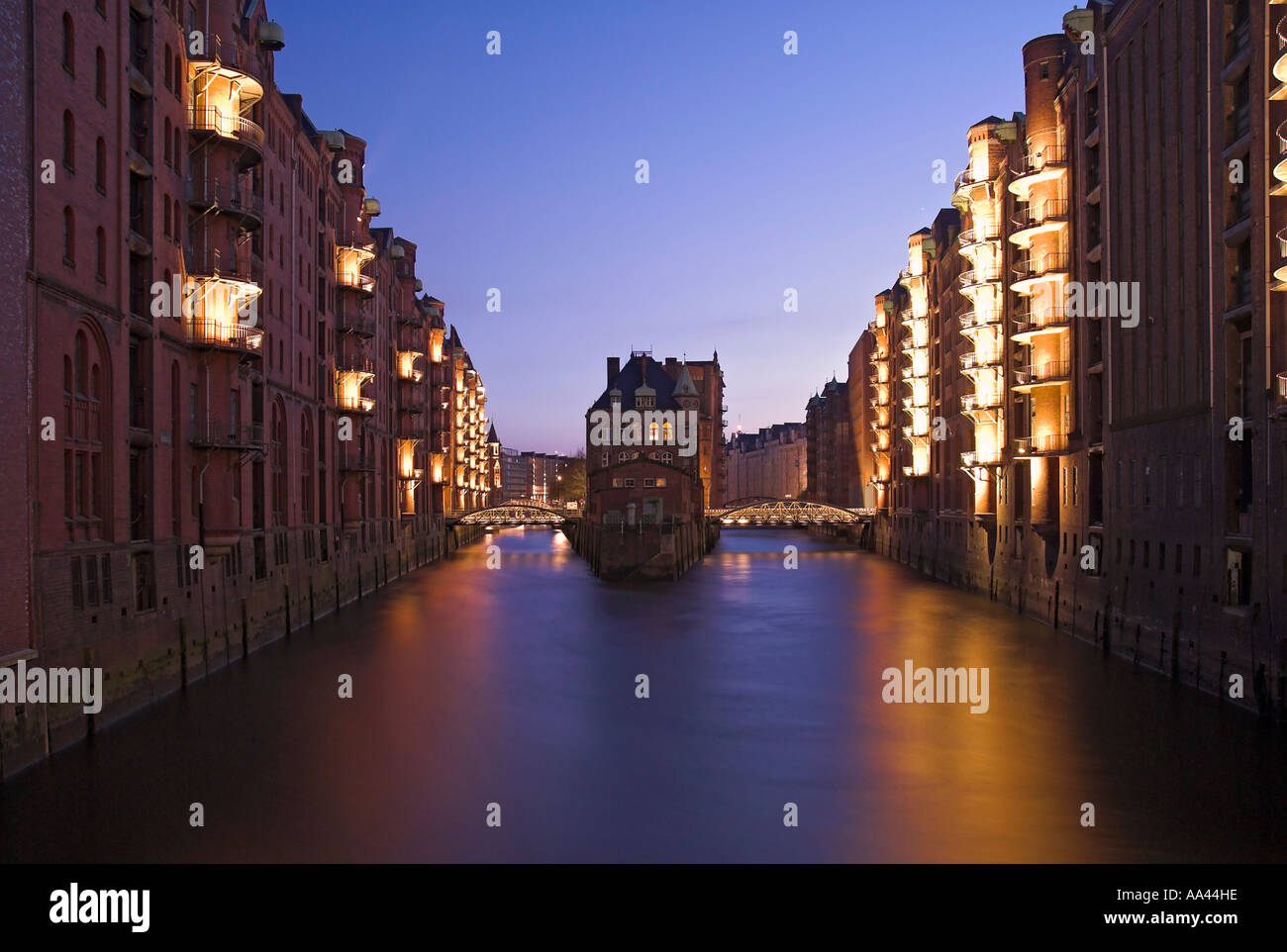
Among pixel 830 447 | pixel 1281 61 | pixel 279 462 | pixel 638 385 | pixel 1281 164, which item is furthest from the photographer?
pixel 830 447

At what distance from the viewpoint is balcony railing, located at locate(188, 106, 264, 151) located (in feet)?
91.3

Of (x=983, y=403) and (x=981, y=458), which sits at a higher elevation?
(x=983, y=403)

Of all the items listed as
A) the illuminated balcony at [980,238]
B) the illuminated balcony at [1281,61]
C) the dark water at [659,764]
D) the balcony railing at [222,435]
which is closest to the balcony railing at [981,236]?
the illuminated balcony at [980,238]

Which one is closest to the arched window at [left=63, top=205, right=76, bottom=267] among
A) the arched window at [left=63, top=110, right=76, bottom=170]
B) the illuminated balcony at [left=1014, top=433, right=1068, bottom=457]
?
the arched window at [left=63, top=110, right=76, bottom=170]

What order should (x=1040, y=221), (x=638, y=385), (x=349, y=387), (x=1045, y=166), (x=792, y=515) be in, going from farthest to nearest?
(x=792, y=515), (x=638, y=385), (x=349, y=387), (x=1040, y=221), (x=1045, y=166)

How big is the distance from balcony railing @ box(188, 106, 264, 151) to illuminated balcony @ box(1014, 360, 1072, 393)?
85.7 feet

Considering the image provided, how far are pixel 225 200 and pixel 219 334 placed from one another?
3628mm

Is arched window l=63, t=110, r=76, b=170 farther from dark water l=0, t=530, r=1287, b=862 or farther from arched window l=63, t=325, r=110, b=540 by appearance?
dark water l=0, t=530, r=1287, b=862

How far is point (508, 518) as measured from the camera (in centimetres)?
9700

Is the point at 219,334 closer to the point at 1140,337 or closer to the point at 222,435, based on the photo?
the point at 222,435

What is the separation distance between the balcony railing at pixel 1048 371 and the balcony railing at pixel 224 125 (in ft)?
85.9

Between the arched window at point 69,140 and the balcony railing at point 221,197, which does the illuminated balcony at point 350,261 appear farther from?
the arched window at point 69,140

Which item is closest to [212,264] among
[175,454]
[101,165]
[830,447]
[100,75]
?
[175,454]
